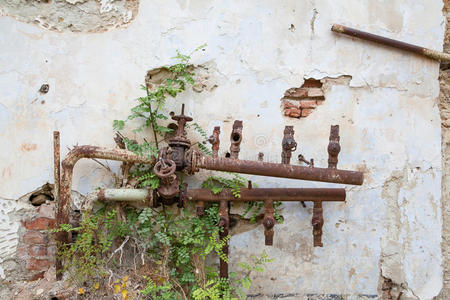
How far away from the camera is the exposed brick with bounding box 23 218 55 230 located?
2.54 m

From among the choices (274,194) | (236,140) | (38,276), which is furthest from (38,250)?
(274,194)

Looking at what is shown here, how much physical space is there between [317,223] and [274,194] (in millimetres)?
351

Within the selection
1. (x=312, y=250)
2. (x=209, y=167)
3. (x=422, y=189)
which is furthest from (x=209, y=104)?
(x=422, y=189)

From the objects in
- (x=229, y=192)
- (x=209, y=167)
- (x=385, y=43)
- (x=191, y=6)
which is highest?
(x=191, y=6)

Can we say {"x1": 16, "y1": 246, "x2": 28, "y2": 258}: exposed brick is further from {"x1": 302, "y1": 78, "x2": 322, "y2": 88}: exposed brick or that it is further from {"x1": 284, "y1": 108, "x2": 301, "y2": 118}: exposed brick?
{"x1": 302, "y1": 78, "x2": 322, "y2": 88}: exposed brick

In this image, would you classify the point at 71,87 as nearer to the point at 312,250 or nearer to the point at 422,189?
the point at 312,250

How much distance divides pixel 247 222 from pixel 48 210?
4.47 ft

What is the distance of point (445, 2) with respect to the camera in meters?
2.82

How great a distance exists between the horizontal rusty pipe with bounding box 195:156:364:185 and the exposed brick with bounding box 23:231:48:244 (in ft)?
3.87

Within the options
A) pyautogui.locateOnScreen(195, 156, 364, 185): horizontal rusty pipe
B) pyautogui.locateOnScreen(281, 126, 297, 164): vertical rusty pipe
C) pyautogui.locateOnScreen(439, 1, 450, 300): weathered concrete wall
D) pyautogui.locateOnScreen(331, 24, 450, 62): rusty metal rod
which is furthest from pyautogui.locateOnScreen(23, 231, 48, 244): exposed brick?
pyautogui.locateOnScreen(439, 1, 450, 300): weathered concrete wall

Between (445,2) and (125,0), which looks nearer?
(125,0)

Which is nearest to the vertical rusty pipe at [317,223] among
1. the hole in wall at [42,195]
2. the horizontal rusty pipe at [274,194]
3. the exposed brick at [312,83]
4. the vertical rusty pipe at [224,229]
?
the horizontal rusty pipe at [274,194]

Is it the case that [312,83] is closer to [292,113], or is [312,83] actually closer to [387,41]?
[292,113]

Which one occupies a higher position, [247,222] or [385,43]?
[385,43]
